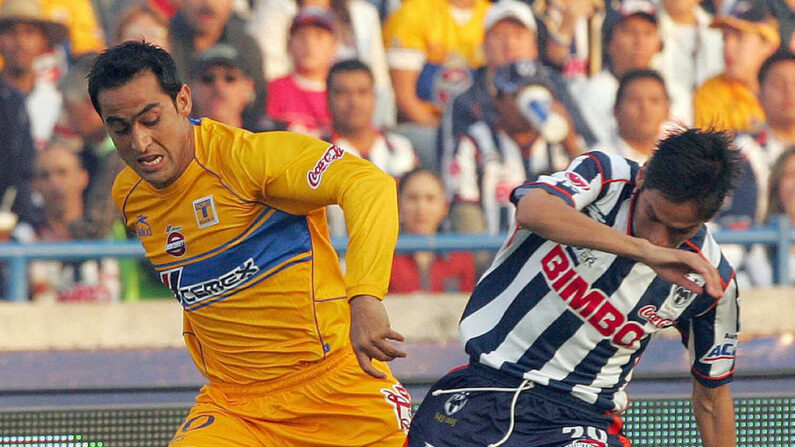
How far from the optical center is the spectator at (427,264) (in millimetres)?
6652

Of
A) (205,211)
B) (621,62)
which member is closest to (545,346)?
(205,211)

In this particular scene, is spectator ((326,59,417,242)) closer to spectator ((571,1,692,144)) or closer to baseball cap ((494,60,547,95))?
baseball cap ((494,60,547,95))

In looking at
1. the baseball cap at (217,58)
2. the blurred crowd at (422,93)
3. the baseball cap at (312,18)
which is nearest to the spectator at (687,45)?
the blurred crowd at (422,93)

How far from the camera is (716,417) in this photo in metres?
3.15

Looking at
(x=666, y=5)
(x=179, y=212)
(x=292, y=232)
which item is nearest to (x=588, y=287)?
(x=292, y=232)

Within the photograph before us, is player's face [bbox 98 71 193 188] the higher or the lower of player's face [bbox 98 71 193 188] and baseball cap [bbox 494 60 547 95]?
the higher

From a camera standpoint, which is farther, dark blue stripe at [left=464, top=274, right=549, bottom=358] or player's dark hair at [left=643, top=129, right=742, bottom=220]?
dark blue stripe at [left=464, top=274, right=549, bottom=358]

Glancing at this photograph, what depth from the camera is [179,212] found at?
305 centimetres

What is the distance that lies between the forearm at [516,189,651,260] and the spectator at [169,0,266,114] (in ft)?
14.8

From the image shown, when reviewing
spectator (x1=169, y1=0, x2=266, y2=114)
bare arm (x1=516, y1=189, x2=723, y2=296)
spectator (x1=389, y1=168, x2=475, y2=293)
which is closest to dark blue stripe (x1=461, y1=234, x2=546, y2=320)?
bare arm (x1=516, y1=189, x2=723, y2=296)

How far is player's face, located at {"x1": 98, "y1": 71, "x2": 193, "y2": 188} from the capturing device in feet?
9.29

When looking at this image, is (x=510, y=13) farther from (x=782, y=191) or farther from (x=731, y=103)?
(x=782, y=191)

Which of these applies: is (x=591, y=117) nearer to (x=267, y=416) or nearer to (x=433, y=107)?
(x=433, y=107)

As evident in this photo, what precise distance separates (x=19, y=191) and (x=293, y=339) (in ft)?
14.0
